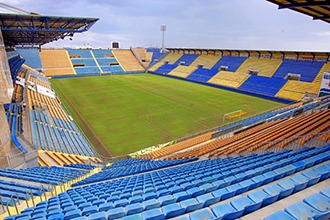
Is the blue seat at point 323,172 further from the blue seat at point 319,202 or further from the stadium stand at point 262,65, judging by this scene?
the stadium stand at point 262,65

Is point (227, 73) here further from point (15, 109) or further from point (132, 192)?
point (132, 192)

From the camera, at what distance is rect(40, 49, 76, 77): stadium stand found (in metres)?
49.4

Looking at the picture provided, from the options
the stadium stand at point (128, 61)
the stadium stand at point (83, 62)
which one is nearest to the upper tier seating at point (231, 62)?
the stadium stand at point (128, 61)

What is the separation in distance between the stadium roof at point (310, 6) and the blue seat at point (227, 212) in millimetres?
8358

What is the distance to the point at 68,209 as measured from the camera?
15.1 feet

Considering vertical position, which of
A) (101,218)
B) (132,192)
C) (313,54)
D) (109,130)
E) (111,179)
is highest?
(313,54)

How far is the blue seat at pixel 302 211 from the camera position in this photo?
115 inches

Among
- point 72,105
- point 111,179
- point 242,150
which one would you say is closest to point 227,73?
point 72,105

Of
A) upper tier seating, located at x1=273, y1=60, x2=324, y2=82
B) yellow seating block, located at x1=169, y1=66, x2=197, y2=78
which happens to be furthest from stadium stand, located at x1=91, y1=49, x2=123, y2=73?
upper tier seating, located at x1=273, y1=60, x2=324, y2=82

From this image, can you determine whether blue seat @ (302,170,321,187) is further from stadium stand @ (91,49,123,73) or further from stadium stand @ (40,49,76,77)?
stadium stand @ (91,49,123,73)

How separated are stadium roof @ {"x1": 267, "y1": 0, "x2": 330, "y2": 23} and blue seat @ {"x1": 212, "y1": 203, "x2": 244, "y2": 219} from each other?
8358 mm

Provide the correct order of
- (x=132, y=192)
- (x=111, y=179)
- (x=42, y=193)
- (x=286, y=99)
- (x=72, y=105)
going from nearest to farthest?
(x=132, y=192) < (x=42, y=193) < (x=111, y=179) < (x=72, y=105) < (x=286, y=99)

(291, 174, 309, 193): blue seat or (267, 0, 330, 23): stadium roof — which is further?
(267, 0, 330, 23): stadium roof

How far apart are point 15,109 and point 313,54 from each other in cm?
4325
